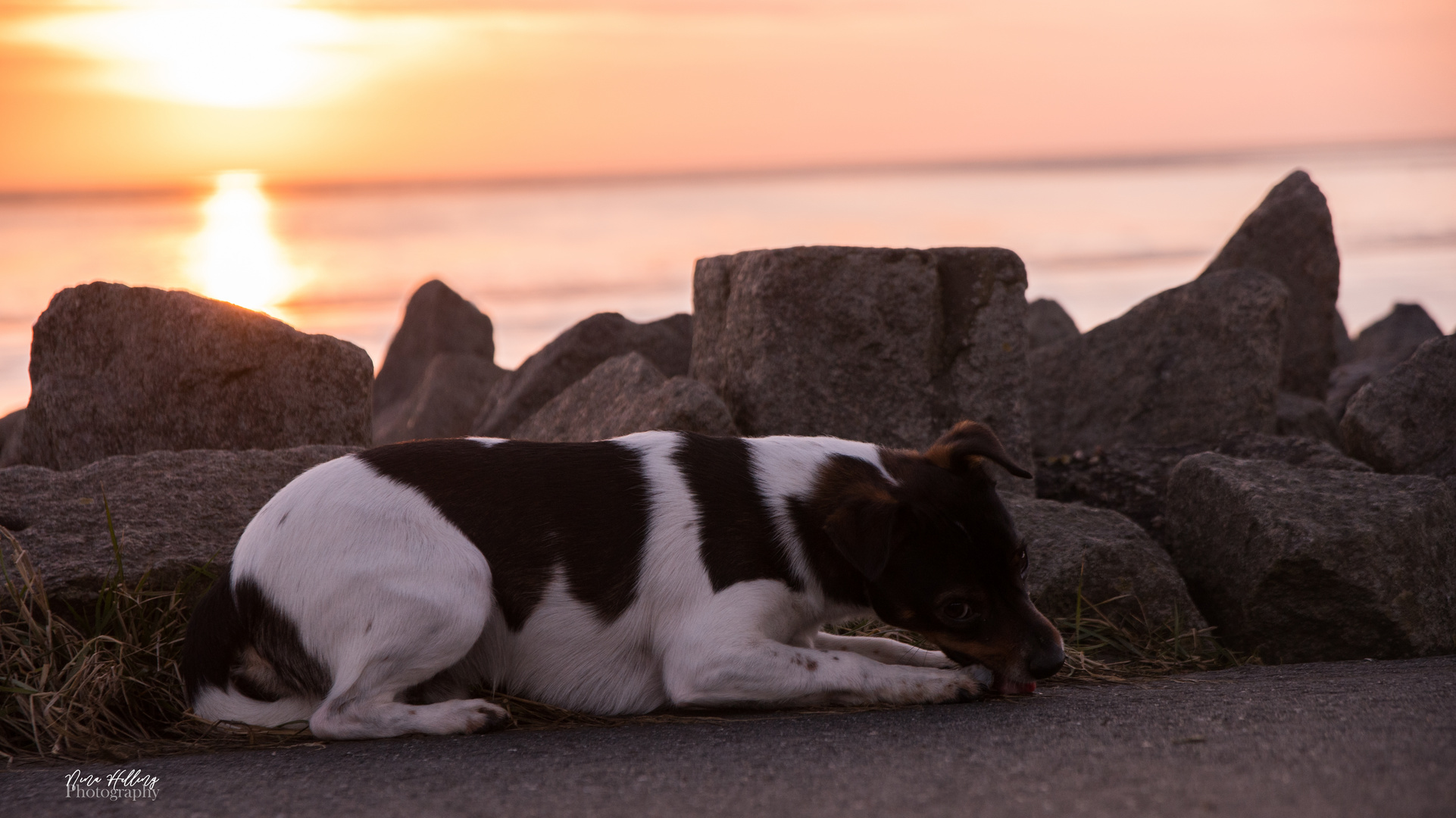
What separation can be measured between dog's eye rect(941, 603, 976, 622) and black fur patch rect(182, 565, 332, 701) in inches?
80.3

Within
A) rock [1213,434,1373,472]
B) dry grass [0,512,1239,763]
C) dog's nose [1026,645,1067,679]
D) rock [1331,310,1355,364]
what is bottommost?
dry grass [0,512,1239,763]

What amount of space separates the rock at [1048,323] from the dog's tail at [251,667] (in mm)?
7896

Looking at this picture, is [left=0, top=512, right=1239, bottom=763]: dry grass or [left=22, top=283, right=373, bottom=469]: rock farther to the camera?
[left=22, top=283, right=373, bottom=469]: rock

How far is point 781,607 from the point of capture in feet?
13.8

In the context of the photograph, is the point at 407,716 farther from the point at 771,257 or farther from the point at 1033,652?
the point at 771,257

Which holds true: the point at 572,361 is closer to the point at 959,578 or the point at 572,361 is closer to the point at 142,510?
the point at 142,510

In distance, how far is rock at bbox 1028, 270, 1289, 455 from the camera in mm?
7859

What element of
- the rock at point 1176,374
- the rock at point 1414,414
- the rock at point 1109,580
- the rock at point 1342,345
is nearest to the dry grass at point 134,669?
the rock at point 1109,580

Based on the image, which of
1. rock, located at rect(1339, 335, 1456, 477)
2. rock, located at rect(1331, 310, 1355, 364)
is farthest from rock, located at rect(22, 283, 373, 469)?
rock, located at rect(1331, 310, 1355, 364)

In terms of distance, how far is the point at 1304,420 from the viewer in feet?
27.0

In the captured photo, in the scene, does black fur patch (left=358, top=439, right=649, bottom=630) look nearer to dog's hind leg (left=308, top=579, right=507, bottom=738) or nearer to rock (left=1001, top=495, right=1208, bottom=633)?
Result: dog's hind leg (left=308, top=579, right=507, bottom=738)

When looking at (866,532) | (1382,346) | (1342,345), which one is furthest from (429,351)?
(1382,346)

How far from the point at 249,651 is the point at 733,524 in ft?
5.45

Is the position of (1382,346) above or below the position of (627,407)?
above
